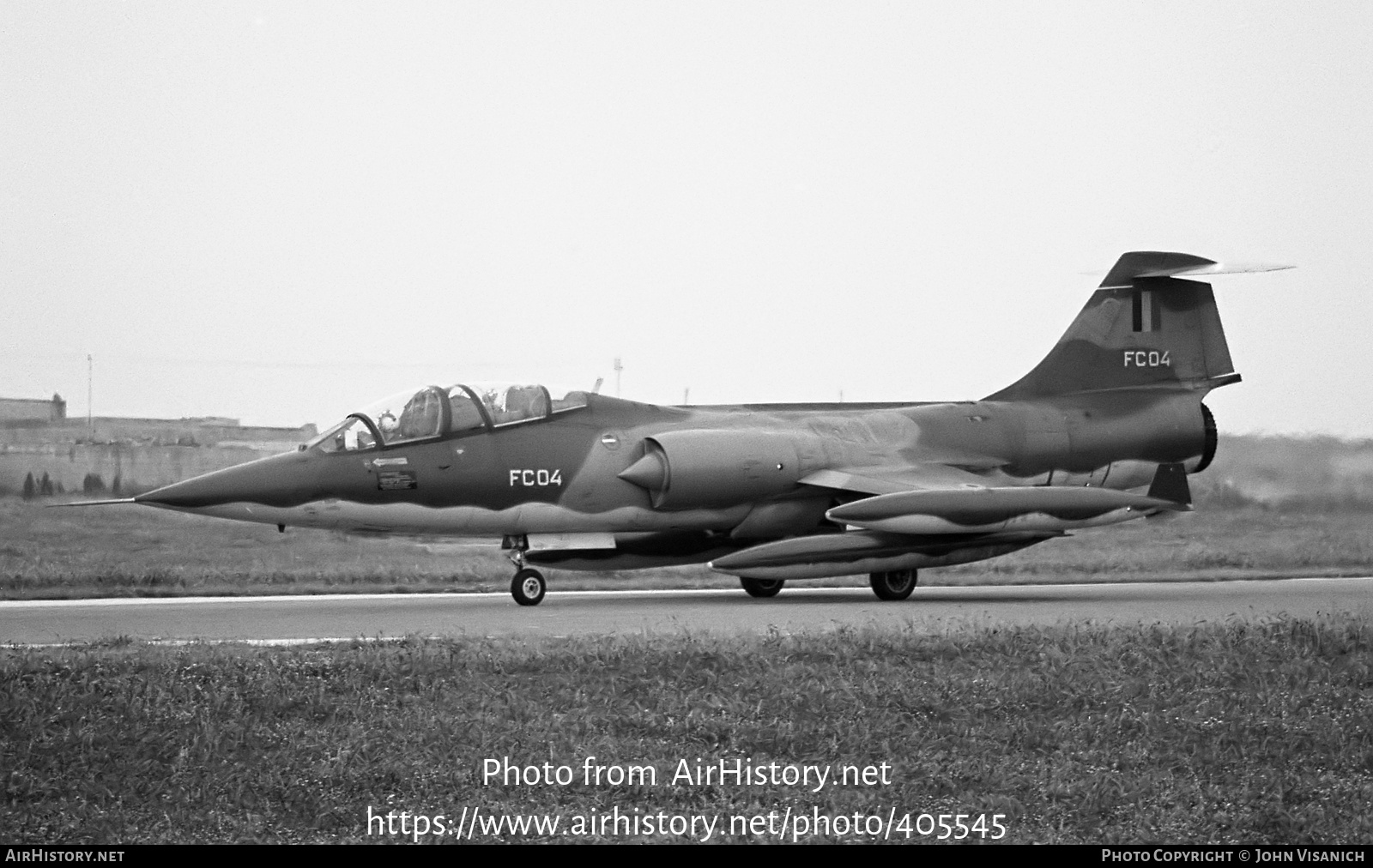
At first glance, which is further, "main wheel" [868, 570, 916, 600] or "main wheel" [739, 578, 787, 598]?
"main wheel" [739, 578, 787, 598]

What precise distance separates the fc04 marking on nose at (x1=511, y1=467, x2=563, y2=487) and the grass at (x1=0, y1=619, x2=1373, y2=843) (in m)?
5.01

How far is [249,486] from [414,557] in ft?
24.0

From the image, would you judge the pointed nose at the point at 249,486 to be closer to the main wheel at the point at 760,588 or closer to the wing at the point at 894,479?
the main wheel at the point at 760,588

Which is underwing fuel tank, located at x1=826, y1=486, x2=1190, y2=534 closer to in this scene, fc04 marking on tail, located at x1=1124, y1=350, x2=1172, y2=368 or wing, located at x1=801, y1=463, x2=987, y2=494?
wing, located at x1=801, y1=463, x2=987, y2=494

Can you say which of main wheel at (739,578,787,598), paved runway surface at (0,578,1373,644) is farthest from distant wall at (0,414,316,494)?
main wheel at (739,578,787,598)

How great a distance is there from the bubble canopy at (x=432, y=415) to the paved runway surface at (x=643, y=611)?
166cm

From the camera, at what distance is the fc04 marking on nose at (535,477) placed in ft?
51.3

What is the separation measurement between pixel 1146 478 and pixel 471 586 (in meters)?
8.16

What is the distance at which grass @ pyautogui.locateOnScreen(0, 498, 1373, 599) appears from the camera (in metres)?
18.8

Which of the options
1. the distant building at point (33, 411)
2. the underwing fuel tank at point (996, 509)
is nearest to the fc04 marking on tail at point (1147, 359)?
the underwing fuel tank at point (996, 509)

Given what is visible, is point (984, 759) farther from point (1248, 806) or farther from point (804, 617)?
point (804, 617)

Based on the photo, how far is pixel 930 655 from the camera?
10266mm
